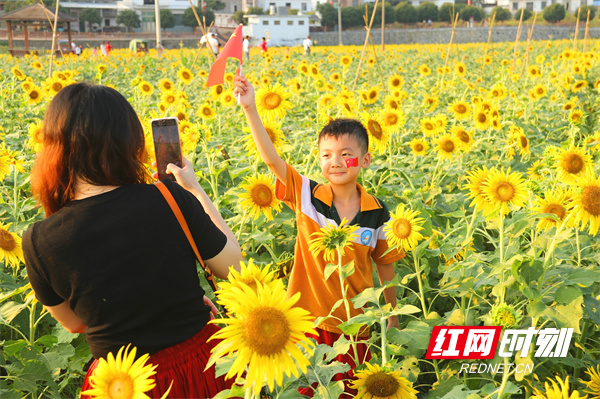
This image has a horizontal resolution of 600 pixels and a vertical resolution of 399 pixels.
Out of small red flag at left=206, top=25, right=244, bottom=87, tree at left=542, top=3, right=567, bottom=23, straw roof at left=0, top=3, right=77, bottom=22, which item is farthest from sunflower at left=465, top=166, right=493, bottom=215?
tree at left=542, top=3, right=567, bottom=23

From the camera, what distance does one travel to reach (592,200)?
5.90 feet

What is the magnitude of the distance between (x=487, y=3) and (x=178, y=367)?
3235 inches

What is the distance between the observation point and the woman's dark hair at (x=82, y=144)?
134cm

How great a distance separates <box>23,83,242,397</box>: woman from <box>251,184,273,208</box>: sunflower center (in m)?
0.83

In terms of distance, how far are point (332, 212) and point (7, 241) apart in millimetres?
1163

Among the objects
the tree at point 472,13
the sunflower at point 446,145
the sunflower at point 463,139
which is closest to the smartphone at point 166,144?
the sunflower at point 446,145

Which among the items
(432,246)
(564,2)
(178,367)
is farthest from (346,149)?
(564,2)

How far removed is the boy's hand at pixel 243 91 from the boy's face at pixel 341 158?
0.31 m

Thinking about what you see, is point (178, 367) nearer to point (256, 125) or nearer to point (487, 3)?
point (256, 125)

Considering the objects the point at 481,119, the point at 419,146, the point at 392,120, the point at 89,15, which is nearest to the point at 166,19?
the point at 89,15

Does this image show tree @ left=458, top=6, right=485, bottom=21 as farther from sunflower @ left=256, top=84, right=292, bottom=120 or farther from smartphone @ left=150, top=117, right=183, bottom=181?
smartphone @ left=150, top=117, right=183, bottom=181

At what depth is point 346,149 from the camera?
6.72 ft

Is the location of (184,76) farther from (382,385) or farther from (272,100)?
(382,385)

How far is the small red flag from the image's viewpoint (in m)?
1.97
